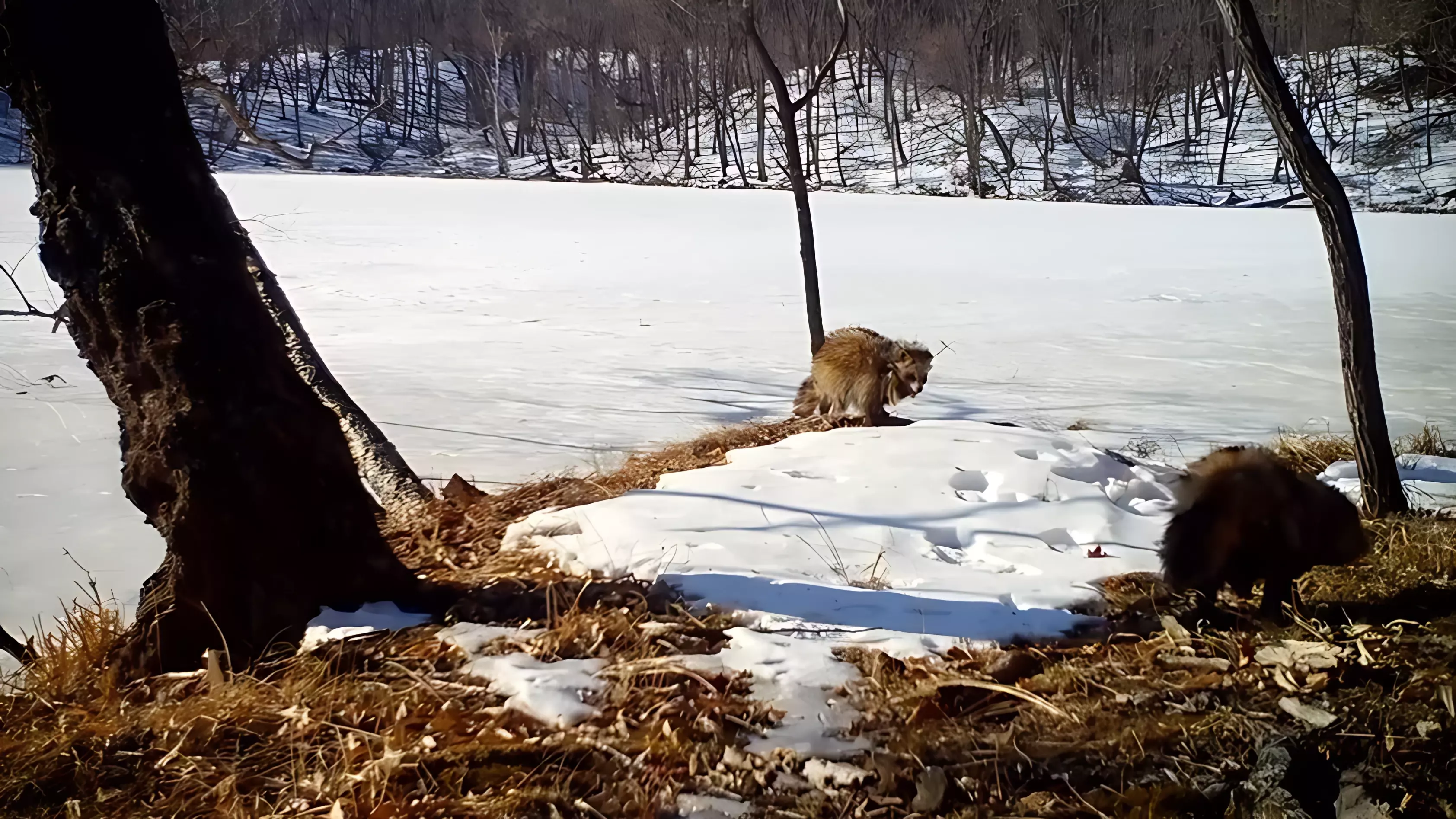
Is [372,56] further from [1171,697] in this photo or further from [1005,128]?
[1171,697]

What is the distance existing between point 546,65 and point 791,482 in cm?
4023

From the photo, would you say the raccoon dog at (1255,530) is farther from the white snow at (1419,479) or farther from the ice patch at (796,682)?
the white snow at (1419,479)

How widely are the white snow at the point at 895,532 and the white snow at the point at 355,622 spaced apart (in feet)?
1.77

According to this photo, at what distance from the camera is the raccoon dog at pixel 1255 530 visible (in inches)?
101

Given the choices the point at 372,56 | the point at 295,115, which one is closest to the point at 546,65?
the point at 372,56

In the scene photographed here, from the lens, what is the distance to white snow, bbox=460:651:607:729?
2277mm

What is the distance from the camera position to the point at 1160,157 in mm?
25812

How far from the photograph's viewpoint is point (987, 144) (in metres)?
32.6

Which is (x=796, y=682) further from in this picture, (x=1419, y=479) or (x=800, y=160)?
(x=800, y=160)

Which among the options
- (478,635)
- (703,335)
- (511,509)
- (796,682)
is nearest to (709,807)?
(796,682)

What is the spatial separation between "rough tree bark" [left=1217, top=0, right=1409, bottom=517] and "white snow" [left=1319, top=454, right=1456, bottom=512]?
15 cm

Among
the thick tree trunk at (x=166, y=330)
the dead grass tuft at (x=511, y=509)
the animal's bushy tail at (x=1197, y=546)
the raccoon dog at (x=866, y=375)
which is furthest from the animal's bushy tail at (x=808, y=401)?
the thick tree trunk at (x=166, y=330)

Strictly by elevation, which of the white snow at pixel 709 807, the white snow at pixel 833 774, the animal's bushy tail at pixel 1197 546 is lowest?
the white snow at pixel 709 807

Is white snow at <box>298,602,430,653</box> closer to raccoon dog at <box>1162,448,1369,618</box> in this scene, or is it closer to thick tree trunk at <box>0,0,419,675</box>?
thick tree trunk at <box>0,0,419,675</box>
